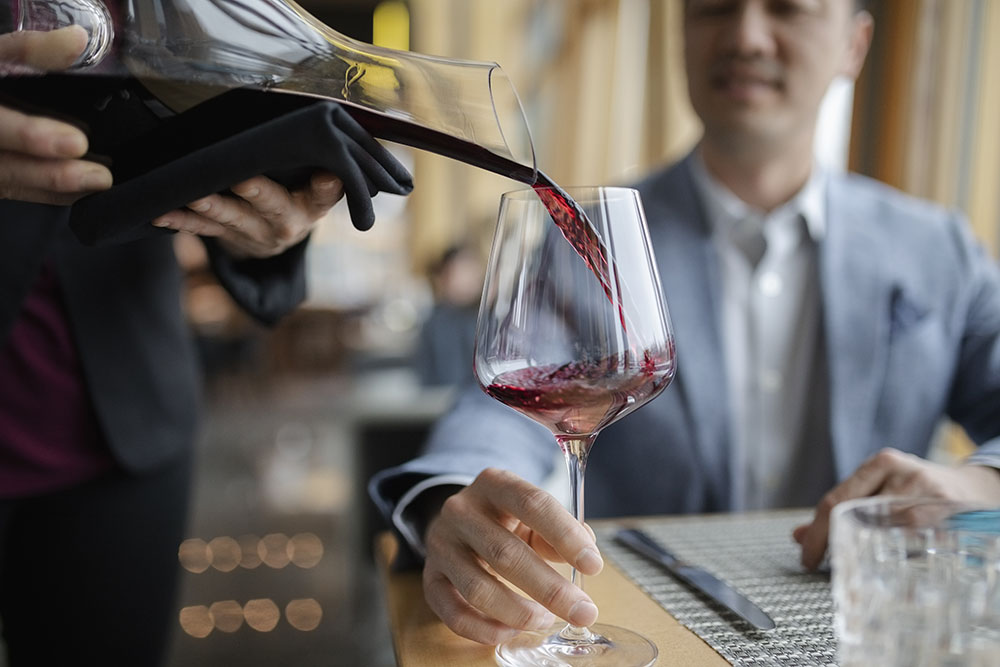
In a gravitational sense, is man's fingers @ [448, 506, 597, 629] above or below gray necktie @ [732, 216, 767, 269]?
below

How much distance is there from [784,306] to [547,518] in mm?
891

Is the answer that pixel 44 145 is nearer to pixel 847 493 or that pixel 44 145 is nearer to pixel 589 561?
pixel 589 561

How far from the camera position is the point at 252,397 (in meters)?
6.96

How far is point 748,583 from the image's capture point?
803 millimetres

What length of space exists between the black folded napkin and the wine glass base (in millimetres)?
351

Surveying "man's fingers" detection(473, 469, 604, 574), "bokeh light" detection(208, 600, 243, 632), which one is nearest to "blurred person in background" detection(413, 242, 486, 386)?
"bokeh light" detection(208, 600, 243, 632)

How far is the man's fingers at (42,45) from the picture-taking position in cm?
A: 61

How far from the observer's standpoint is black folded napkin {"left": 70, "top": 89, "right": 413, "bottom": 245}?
2.03ft

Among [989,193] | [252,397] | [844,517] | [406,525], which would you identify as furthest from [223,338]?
[844,517]

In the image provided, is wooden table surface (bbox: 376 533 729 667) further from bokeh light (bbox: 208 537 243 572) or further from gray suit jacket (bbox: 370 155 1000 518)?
bokeh light (bbox: 208 537 243 572)

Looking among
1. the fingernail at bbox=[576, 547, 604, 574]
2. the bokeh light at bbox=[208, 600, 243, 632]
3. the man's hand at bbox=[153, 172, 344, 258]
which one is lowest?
the bokeh light at bbox=[208, 600, 243, 632]

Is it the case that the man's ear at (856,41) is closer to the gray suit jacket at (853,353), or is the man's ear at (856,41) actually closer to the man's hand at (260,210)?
the gray suit jacket at (853,353)

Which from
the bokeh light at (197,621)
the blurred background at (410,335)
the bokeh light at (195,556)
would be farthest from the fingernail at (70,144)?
the bokeh light at (195,556)

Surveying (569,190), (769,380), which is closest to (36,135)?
(569,190)
